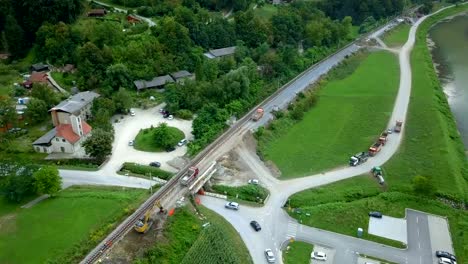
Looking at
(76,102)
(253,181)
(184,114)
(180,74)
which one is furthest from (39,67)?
(253,181)

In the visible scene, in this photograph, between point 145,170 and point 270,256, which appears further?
point 145,170

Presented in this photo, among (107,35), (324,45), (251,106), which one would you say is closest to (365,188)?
(251,106)

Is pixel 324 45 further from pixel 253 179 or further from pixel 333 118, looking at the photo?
pixel 253 179

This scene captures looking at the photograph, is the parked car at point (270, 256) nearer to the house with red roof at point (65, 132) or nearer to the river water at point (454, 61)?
the house with red roof at point (65, 132)

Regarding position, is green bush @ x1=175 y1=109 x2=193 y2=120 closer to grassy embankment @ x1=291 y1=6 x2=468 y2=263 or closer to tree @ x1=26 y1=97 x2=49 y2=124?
tree @ x1=26 y1=97 x2=49 y2=124

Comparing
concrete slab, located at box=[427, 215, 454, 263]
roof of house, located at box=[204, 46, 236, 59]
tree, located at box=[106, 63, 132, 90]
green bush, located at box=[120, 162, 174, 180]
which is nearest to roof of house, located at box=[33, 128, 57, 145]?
green bush, located at box=[120, 162, 174, 180]

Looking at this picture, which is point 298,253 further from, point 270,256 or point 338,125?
point 338,125
